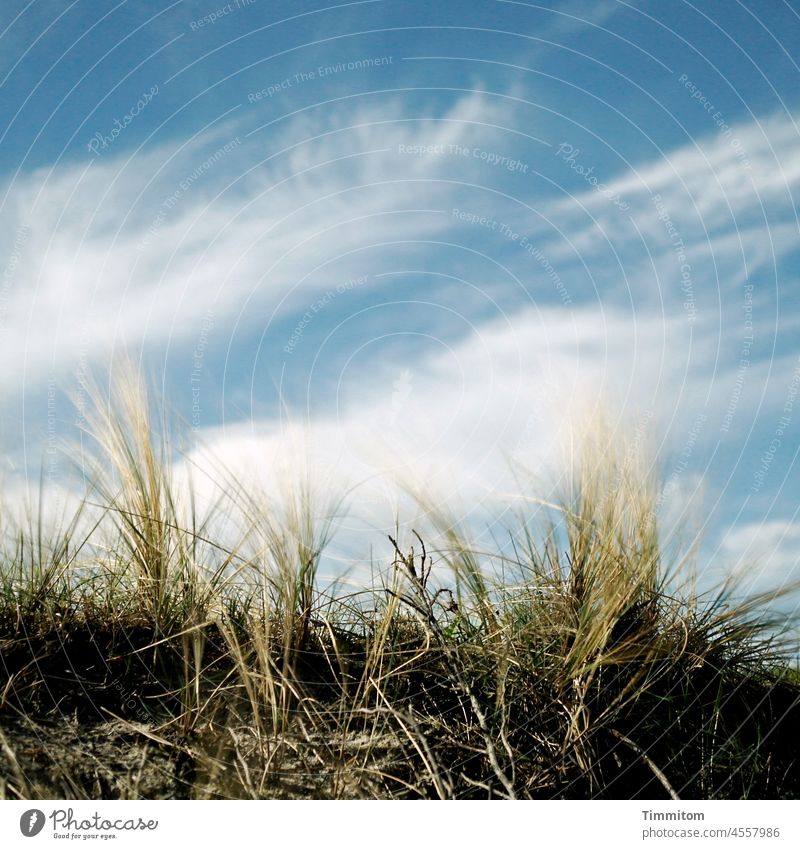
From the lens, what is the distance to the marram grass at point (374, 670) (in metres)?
2.00

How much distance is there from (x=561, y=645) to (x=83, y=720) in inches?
53.7

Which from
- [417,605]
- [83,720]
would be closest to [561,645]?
[417,605]

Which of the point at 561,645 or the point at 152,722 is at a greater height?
the point at 561,645

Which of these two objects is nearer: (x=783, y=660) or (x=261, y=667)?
(x=261, y=667)

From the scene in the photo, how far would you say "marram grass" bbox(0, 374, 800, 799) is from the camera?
2.00 metres
